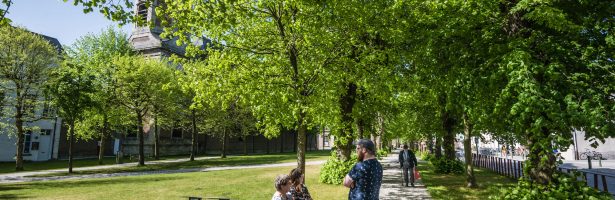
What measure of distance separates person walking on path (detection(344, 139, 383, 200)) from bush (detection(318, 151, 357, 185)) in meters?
9.55

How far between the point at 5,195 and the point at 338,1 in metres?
14.6

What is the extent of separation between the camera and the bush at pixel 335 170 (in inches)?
600

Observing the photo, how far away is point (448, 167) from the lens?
20531 mm

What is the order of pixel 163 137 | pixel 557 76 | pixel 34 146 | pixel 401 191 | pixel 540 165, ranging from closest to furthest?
pixel 557 76, pixel 540 165, pixel 401 191, pixel 34 146, pixel 163 137

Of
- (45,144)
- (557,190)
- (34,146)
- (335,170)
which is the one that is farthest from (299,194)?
(45,144)

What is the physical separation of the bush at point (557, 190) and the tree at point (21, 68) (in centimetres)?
2961

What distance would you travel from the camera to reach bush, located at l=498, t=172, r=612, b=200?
7117 millimetres

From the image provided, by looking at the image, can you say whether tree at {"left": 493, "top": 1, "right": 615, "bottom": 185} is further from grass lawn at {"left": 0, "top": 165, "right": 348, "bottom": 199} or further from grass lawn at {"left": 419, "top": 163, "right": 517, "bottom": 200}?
grass lawn at {"left": 0, "top": 165, "right": 348, "bottom": 199}

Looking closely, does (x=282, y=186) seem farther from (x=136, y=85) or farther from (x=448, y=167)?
(x=136, y=85)

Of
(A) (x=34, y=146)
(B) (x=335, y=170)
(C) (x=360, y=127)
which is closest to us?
(B) (x=335, y=170)

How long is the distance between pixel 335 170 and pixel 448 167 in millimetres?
8491

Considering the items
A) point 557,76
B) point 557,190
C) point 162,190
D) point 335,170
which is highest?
point 557,76

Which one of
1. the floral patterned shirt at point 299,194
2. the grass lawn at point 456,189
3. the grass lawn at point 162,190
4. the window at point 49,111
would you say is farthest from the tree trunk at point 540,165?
the window at point 49,111

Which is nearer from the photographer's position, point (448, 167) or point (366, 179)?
point (366, 179)
